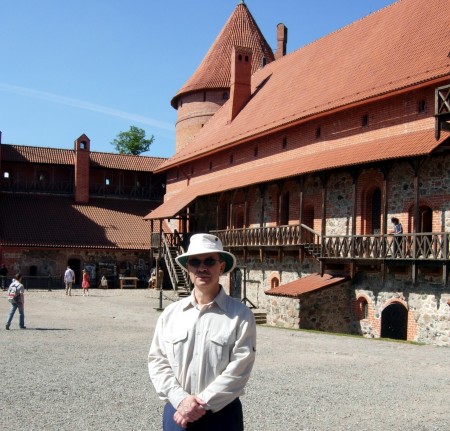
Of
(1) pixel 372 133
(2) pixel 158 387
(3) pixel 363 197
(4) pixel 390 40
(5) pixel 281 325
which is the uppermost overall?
(4) pixel 390 40

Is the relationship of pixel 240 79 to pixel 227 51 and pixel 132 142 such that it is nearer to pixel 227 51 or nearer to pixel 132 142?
pixel 227 51

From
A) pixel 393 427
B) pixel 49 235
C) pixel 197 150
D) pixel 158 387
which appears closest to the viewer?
pixel 158 387

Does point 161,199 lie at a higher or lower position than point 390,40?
lower

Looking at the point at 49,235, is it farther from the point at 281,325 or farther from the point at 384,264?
the point at 384,264

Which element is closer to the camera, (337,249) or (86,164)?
(337,249)

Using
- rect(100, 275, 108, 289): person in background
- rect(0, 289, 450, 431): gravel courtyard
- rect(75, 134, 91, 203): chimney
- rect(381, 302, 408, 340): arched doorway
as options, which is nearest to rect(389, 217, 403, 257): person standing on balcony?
rect(381, 302, 408, 340): arched doorway

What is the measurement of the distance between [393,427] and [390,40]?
18317 mm

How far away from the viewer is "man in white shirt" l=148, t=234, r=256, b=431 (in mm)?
4477

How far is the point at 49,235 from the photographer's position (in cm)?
3684

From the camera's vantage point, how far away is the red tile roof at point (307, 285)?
1970 cm

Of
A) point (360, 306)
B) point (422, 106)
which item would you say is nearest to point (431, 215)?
point (422, 106)

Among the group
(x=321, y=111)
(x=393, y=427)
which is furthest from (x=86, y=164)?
(x=393, y=427)

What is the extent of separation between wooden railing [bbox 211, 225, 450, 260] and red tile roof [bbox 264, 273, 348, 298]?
2.20 ft

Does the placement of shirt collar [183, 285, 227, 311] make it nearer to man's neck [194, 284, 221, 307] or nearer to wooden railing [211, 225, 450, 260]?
man's neck [194, 284, 221, 307]
